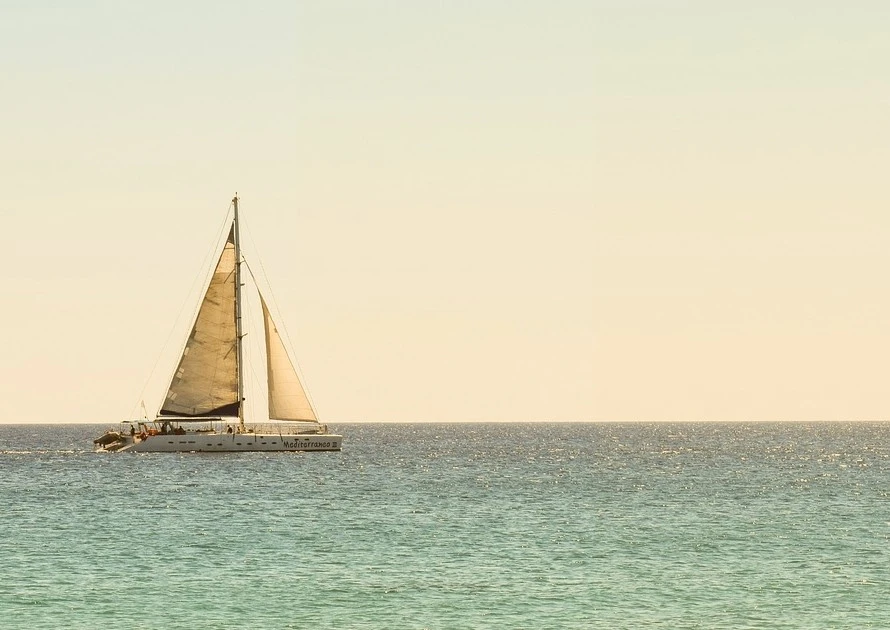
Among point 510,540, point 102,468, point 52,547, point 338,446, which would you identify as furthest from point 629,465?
point 52,547

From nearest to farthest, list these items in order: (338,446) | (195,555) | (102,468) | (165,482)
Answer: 1. (195,555)
2. (165,482)
3. (102,468)
4. (338,446)

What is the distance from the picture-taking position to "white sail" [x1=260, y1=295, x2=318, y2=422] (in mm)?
131500

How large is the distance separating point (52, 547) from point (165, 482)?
43090 millimetres

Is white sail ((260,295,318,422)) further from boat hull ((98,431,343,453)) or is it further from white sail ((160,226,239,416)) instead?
white sail ((160,226,239,416))

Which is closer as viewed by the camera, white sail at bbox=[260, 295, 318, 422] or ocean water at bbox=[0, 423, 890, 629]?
ocean water at bbox=[0, 423, 890, 629]

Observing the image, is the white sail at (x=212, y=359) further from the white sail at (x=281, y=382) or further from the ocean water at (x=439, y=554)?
the ocean water at (x=439, y=554)

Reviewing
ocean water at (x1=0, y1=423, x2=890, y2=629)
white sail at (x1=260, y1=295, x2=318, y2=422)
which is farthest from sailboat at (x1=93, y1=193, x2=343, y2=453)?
ocean water at (x1=0, y1=423, x2=890, y2=629)

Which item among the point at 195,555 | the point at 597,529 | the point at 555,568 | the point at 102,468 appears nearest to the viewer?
the point at 555,568

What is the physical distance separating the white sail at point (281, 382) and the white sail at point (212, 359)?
335cm

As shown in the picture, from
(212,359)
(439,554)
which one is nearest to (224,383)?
(212,359)

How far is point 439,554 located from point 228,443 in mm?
78002

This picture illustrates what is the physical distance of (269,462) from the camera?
128m

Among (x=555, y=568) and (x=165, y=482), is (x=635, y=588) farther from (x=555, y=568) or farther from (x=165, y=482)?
(x=165, y=482)

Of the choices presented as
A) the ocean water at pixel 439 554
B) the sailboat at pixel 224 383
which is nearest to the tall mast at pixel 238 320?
the sailboat at pixel 224 383
